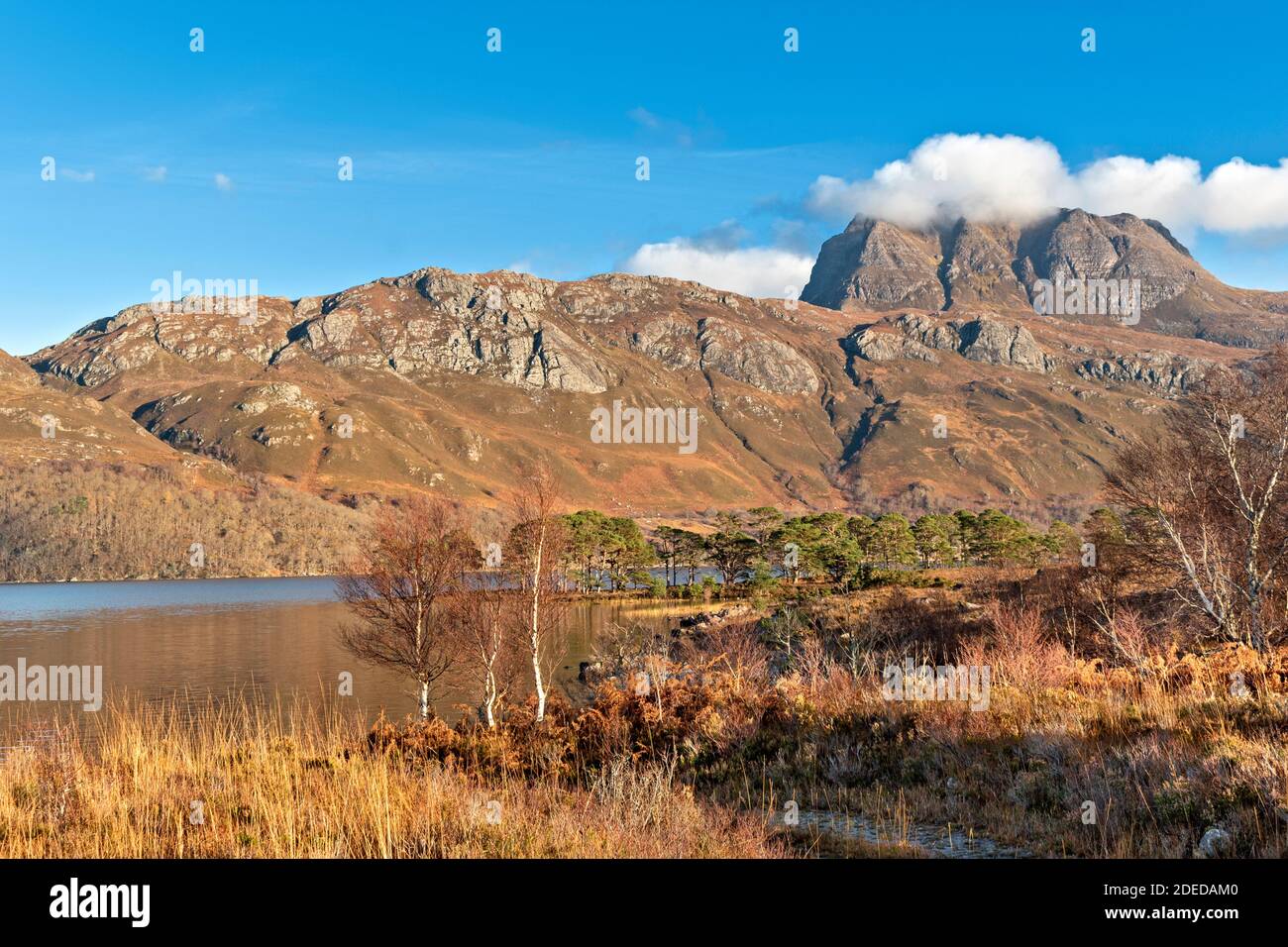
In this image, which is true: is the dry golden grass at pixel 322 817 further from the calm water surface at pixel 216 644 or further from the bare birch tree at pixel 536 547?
the bare birch tree at pixel 536 547

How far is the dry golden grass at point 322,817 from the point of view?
6312mm

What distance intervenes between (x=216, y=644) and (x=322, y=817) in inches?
2794

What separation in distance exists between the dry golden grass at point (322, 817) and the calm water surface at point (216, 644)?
453 inches

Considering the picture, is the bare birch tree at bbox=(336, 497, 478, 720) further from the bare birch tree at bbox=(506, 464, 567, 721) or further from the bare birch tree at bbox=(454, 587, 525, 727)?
the bare birch tree at bbox=(506, 464, 567, 721)

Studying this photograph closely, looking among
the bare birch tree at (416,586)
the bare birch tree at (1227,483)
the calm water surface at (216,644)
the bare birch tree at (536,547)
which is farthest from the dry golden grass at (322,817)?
the bare birch tree at (416,586)

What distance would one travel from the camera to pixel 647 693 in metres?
14.9

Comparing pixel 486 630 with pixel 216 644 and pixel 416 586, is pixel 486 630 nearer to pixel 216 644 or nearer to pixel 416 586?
pixel 416 586

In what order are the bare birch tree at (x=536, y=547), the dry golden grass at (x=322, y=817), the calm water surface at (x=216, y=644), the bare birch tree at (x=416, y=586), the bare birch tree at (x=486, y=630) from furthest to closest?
the calm water surface at (x=216, y=644) → the bare birch tree at (x=416, y=586) → the bare birch tree at (x=486, y=630) → the bare birch tree at (x=536, y=547) → the dry golden grass at (x=322, y=817)

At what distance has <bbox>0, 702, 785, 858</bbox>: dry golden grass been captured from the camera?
6312 millimetres

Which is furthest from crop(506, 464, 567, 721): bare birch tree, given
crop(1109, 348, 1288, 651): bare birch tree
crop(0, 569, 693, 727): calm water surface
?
crop(1109, 348, 1288, 651): bare birch tree
